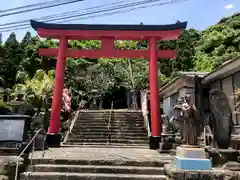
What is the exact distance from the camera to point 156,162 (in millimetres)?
7812

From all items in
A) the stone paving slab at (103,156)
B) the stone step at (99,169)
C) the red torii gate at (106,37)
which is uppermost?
the red torii gate at (106,37)

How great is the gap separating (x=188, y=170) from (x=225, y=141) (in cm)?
210

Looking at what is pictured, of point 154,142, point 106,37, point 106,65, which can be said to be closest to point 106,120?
point 154,142

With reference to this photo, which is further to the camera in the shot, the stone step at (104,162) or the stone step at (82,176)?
the stone step at (104,162)

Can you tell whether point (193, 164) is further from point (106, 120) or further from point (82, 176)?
point (106, 120)

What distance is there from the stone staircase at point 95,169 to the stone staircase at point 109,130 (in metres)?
5.33

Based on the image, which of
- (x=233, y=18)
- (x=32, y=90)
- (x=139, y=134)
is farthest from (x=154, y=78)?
(x=233, y=18)

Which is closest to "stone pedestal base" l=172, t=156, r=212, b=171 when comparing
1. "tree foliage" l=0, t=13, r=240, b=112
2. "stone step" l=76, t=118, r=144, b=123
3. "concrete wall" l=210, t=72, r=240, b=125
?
"concrete wall" l=210, t=72, r=240, b=125

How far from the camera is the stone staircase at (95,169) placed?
7075mm

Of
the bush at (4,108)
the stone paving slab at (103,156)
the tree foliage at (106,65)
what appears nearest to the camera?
the stone paving slab at (103,156)

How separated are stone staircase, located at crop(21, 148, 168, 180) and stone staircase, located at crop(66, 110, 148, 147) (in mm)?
5328

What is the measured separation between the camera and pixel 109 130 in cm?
1504

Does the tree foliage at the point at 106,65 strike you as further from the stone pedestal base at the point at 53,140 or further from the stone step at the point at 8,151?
the stone step at the point at 8,151

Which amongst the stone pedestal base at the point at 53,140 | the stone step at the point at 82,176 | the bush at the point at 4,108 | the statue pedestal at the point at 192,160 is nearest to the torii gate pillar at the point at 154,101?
the stone pedestal base at the point at 53,140
